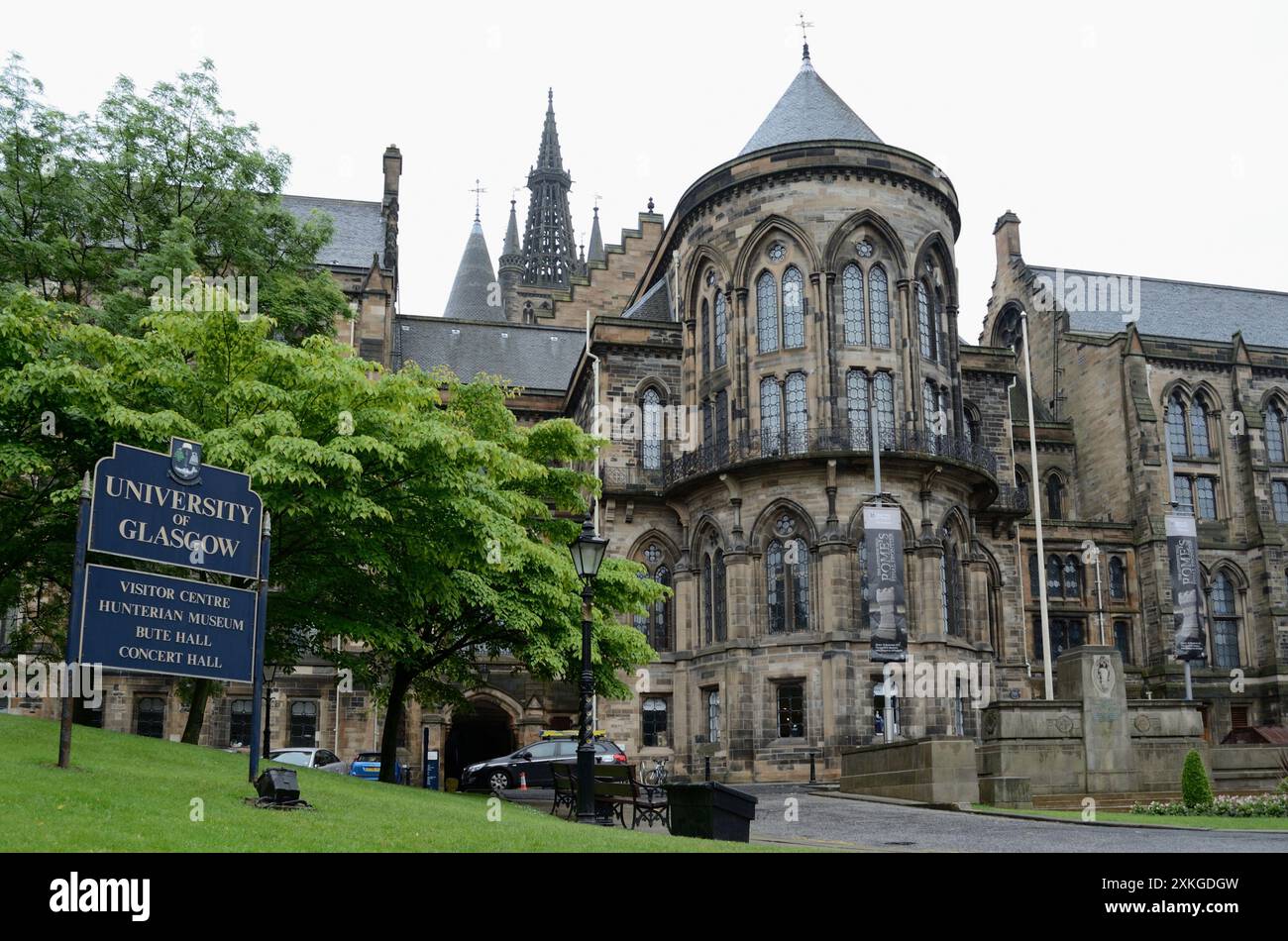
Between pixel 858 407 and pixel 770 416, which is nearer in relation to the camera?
pixel 858 407

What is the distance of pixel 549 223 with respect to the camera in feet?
362

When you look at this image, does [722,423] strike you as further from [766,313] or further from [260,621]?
[260,621]

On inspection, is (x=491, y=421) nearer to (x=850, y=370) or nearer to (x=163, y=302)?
(x=163, y=302)

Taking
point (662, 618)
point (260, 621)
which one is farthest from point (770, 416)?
point (260, 621)

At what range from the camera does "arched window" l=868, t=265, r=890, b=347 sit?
125 ft

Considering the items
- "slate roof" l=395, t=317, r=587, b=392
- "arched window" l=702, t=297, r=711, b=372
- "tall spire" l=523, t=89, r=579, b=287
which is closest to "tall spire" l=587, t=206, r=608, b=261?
"tall spire" l=523, t=89, r=579, b=287

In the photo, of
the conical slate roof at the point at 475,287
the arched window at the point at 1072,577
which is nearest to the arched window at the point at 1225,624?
the arched window at the point at 1072,577

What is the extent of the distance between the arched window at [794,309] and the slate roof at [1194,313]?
24.0 metres

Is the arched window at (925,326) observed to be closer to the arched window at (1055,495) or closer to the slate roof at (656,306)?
the slate roof at (656,306)

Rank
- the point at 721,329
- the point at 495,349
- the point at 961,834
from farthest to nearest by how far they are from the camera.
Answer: the point at 495,349, the point at 721,329, the point at 961,834

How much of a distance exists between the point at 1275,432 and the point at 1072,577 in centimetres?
1279
